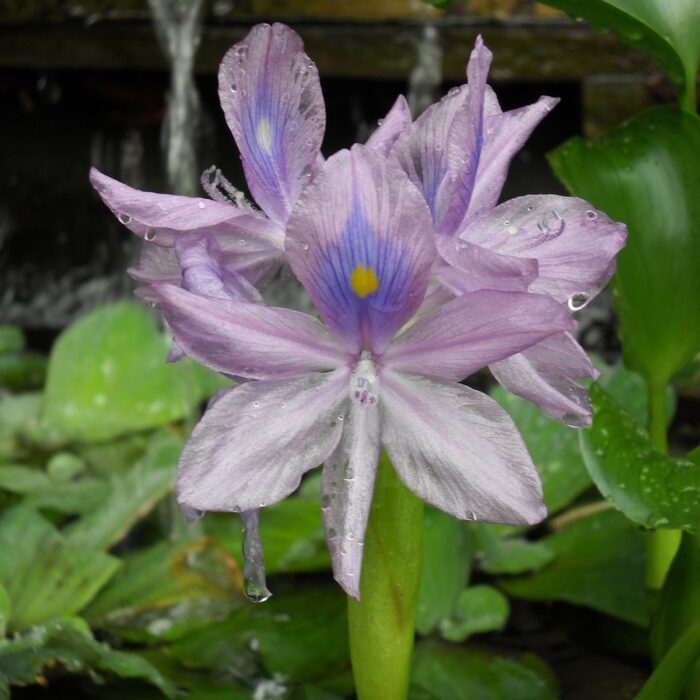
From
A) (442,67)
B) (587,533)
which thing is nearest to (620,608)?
(587,533)

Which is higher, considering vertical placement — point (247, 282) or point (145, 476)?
point (247, 282)

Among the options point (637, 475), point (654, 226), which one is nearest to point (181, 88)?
point (654, 226)

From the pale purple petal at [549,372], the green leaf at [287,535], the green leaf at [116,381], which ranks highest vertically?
the pale purple petal at [549,372]

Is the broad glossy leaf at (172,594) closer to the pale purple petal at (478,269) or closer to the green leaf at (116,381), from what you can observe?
the green leaf at (116,381)

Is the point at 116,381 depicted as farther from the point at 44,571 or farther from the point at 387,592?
the point at 387,592

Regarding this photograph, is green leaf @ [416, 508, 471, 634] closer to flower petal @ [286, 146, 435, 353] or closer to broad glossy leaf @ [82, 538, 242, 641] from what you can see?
broad glossy leaf @ [82, 538, 242, 641]

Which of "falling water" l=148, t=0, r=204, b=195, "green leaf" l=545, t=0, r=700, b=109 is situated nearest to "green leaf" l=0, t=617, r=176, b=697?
"green leaf" l=545, t=0, r=700, b=109

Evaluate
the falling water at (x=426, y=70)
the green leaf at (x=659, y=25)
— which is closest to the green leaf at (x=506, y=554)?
the green leaf at (x=659, y=25)

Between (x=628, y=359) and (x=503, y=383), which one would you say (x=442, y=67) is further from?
Result: (x=503, y=383)
